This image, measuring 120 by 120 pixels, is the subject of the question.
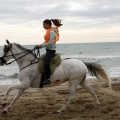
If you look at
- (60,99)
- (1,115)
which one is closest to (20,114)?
(1,115)

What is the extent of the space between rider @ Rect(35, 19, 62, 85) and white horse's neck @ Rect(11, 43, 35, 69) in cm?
45

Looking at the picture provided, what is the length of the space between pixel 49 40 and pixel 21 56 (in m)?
0.96

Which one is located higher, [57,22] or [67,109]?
[57,22]

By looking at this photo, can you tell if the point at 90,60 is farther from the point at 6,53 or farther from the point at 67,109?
the point at 6,53

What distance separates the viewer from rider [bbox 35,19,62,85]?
310 inches

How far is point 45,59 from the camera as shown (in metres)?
7.99

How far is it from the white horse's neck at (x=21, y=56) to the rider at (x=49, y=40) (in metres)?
0.45

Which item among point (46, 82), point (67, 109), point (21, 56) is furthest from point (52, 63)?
point (67, 109)

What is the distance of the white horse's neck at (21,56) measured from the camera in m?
8.14

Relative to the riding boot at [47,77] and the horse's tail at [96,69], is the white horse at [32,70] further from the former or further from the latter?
the horse's tail at [96,69]

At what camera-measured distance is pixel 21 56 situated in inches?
321

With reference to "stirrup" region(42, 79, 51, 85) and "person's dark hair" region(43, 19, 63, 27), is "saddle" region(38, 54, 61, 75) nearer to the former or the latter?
"stirrup" region(42, 79, 51, 85)

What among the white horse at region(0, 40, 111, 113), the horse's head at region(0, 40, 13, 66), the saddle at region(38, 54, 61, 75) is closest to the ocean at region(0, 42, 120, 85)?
the white horse at region(0, 40, 111, 113)

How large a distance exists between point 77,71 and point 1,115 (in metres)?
2.45
